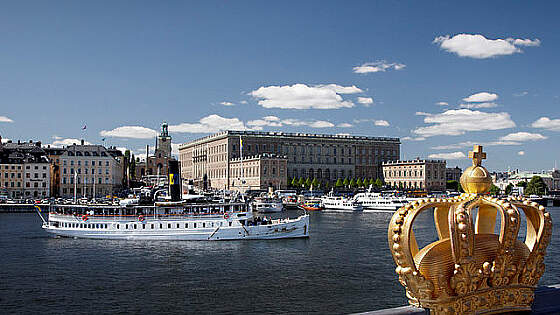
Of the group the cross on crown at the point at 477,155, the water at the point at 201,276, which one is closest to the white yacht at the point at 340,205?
the water at the point at 201,276

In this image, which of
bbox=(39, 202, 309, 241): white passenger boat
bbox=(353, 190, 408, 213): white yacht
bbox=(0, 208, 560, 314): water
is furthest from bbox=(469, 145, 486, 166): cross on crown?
bbox=(353, 190, 408, 213): white yacht

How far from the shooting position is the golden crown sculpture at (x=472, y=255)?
591 cm

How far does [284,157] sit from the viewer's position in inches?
5241

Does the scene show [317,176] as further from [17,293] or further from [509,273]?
[509,273]

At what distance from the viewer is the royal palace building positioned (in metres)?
Result: 131

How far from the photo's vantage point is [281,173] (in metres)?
130

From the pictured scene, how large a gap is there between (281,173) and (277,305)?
4293 inches

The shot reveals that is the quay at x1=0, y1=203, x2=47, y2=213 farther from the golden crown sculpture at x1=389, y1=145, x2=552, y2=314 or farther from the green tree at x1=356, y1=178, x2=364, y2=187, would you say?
the green tree at x1=356, y1=178, x2=364, y2=187

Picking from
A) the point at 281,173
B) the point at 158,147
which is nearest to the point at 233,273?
the point at 281,173

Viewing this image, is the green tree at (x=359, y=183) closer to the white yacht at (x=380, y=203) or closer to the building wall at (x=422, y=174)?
the building wall at (x=422, y=174)

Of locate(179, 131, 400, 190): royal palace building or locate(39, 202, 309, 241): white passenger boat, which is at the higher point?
locate(179, 131, 400, 190): royal palace building

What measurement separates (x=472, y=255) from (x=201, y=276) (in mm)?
23199

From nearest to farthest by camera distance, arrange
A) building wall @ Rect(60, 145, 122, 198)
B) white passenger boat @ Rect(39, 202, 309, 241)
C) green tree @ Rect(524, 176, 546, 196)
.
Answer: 1. white passenger boat @ Rect(39, 202, 309, 241)
2. building wall @ Rect(60, 145, 122, 198)
3. green tree @ Rect(524, 176, 546, 196)

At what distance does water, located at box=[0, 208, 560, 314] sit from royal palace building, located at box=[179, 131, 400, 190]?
87.1 meters
